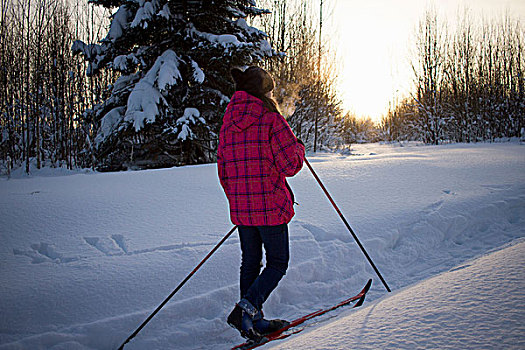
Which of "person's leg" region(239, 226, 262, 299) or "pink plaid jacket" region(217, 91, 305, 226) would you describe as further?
"person's leg" region(239, 226, 262, 299)

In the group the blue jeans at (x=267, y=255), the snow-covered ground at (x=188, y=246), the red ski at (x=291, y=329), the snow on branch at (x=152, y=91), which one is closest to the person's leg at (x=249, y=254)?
the blue jeans at (x=267, y=255)

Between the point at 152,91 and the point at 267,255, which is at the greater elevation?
the point at 152,91

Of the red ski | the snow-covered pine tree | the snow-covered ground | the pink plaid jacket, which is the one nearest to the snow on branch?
the snow-covered pine tree

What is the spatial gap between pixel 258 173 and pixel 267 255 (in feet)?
1.69

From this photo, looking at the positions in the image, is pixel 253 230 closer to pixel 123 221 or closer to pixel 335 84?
pixel 123 221

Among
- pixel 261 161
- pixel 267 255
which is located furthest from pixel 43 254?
pixel 261 161

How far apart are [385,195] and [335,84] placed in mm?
9528

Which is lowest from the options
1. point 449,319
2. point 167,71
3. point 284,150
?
point 449,319

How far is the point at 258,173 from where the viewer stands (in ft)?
5.45

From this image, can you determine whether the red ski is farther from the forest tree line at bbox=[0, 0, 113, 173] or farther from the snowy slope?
the forest tree line at bbox=[0, 0, 113, 173]

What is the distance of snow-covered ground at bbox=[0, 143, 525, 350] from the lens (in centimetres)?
184

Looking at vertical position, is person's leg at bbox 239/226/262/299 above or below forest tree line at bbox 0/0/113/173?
below

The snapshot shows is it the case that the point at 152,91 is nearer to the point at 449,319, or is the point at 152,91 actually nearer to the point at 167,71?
the point at 167,71

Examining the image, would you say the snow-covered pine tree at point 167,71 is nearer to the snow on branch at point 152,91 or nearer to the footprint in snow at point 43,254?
the snow on branch at point 152,91
